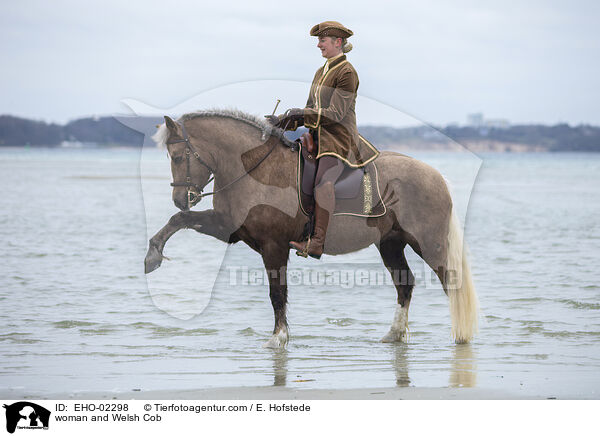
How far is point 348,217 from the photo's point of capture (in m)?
7.87

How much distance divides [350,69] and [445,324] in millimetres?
3385

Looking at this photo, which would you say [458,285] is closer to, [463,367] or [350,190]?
[463,367]

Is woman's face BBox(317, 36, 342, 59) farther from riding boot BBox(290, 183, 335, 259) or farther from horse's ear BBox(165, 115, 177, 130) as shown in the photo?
horse's ear BBox(165, 115, 177, 130)

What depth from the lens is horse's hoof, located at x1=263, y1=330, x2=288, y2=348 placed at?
780 centimetres

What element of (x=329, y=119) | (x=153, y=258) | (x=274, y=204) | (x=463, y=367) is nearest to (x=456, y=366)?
(x=463, y=367)

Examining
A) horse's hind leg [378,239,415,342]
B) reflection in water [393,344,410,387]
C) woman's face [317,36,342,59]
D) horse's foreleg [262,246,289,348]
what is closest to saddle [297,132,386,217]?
horse's foreleg [262,246,289,348]

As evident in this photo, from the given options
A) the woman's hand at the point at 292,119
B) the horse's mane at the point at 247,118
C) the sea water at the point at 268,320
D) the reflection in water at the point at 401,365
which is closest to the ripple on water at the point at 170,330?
the sea water at the point at 268,320

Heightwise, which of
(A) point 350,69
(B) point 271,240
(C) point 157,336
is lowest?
(C) point 157,336

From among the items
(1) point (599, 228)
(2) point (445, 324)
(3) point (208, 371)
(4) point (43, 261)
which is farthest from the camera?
(1) point (599, 228)

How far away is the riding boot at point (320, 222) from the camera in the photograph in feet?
24.7

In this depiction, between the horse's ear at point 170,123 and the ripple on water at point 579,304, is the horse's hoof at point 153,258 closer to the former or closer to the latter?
the horse's ear at point 170,123

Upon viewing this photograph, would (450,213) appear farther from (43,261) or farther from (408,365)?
(43,261)

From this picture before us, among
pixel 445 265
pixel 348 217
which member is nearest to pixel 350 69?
pixel 348 217

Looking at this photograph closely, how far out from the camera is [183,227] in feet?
24.9
